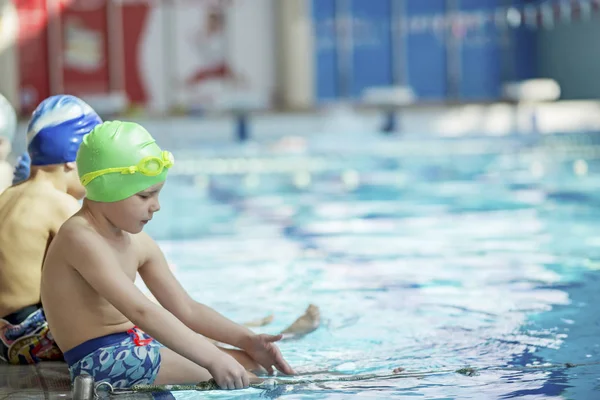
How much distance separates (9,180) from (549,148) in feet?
35.8

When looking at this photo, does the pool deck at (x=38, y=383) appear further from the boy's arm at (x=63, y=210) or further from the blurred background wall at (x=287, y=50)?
the blurred background wall at (x=287, y=50)

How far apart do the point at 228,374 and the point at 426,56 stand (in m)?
16.2

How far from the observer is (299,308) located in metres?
4.10

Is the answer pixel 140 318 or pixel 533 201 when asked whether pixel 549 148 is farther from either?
pixel 140 318

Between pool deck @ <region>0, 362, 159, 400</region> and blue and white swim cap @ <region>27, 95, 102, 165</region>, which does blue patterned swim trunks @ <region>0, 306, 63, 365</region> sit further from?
blue and white swim cap @ <region>27, 95, 102, 165</region>

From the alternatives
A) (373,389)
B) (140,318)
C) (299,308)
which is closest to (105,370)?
(140,318)

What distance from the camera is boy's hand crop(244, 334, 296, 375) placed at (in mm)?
2838

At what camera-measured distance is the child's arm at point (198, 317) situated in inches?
112

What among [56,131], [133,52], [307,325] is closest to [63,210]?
[56,131]

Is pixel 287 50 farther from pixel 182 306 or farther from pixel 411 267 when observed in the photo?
pixel 182 306

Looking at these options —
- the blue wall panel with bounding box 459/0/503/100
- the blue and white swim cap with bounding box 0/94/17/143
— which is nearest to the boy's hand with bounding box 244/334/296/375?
the blue and white swim cap with bounding box 0/94/17/143

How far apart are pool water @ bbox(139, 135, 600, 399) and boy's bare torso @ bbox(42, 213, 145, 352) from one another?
0.29 metres

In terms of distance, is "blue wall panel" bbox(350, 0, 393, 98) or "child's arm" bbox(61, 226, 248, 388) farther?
"blue wall panel" bbox(350, 0, 393, 98)

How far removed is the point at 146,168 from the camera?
8.29 feet
